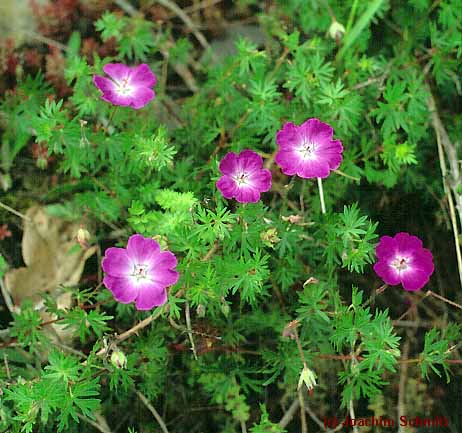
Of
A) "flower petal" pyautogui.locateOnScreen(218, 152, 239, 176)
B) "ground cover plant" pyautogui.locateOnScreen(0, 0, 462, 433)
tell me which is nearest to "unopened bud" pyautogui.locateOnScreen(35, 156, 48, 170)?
"ground cover plant" pyautogui.locateOnScreen(0, 0, 462, 433)

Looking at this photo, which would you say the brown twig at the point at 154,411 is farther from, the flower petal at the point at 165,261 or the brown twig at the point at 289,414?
the flower petal at the point at 165,261

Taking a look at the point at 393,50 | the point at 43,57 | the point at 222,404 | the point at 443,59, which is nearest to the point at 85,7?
the point at 43,57

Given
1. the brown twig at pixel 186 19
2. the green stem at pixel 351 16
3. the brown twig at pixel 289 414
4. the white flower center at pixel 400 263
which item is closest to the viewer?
the white flower center at pixel 400 263

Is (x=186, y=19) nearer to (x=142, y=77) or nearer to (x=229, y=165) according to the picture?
(x=142, y=77)

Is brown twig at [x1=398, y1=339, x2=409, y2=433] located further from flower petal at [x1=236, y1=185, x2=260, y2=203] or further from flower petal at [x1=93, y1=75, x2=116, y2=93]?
flower petal at [x1=93, y1=75, x2=116, y2=93]

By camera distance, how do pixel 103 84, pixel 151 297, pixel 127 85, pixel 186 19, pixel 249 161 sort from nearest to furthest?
pixel 151 297 < pixel 249 161 < pixel 103 84 < pixel 127 85 < pixel 186 19

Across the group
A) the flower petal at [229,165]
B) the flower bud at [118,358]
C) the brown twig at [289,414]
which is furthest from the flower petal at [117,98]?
the brown twig at [289,414]

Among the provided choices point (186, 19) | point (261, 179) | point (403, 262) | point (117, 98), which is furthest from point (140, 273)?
point (186, 19)
